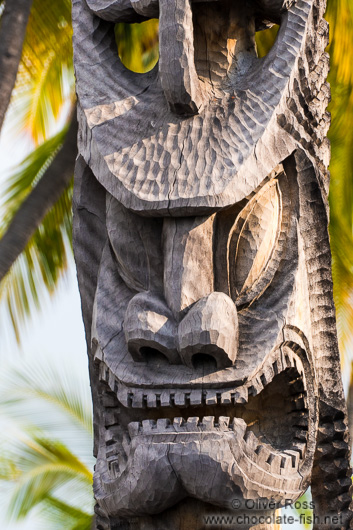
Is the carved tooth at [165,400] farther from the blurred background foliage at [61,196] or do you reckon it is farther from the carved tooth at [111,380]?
the blurred background foliage at [61,196]

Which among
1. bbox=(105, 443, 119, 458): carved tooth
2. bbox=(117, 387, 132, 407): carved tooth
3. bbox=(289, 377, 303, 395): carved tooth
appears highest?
bbox=(289, 377, 303, 395): carved tooth

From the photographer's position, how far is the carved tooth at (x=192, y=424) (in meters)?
3.21

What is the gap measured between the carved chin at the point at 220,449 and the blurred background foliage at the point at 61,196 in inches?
162

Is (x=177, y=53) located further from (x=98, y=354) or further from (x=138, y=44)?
(x=138, y=44)

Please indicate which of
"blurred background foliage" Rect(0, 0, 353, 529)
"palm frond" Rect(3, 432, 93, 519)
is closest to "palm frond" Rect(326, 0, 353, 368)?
"blurred background foliage" Rect(0, 0, 353, 529)

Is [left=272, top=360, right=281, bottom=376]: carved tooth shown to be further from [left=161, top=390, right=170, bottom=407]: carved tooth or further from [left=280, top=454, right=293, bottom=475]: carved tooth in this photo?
[left=161, top=390, right=170, bottom=407]: carved tooth

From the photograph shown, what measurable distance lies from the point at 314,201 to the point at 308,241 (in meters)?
0.16

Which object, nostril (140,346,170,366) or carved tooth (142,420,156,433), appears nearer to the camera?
carved tooth (142,420,156,433)

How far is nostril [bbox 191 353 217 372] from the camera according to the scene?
3.35m

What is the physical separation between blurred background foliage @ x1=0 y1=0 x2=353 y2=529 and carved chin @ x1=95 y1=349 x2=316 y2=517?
13.5 ft

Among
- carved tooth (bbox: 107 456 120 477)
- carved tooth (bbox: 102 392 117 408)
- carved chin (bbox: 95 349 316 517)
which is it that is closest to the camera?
carved chin (bbox: 95 349 316 517)

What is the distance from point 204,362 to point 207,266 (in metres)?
0.35

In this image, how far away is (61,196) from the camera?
7.82 metres

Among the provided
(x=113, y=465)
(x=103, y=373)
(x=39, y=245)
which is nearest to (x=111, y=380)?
(x=103, y=373)
